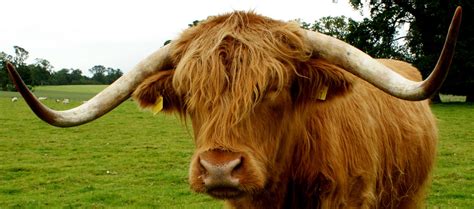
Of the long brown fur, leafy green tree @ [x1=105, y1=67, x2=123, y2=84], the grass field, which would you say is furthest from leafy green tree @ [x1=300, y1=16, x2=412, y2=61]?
leafy green tree @ [x1=105, y1=67, x2=123, y2=84]

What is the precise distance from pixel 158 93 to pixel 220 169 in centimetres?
118

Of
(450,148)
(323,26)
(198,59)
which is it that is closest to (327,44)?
(198,59)

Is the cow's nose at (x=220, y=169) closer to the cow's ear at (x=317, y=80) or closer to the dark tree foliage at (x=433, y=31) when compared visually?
the cow's ear at (x=317, y=80)

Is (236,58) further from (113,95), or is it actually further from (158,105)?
(113,95)

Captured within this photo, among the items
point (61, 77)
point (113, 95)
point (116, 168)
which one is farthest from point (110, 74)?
point (113, 95)

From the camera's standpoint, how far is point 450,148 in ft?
58.4

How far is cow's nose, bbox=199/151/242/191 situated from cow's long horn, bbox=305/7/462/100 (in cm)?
112

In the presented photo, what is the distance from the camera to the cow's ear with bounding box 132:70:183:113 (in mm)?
4422

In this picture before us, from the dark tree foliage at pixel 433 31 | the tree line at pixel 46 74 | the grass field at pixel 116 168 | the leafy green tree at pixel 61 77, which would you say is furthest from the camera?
the leafy green tree at pixel 61 77

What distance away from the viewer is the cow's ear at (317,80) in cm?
429

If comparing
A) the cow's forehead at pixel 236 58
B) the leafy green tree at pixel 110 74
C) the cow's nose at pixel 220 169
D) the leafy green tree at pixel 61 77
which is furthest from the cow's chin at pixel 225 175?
the leafy green tree at pixel 61 77

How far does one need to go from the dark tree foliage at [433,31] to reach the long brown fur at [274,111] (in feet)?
114

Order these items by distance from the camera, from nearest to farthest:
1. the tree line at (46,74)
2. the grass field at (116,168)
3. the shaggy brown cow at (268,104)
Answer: the shaggy brown cow at (268,104)
the grass field at (116,168)
the tree line at (46,74)

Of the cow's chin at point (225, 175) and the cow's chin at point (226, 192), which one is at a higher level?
the cow's chin at point (225, 175)
